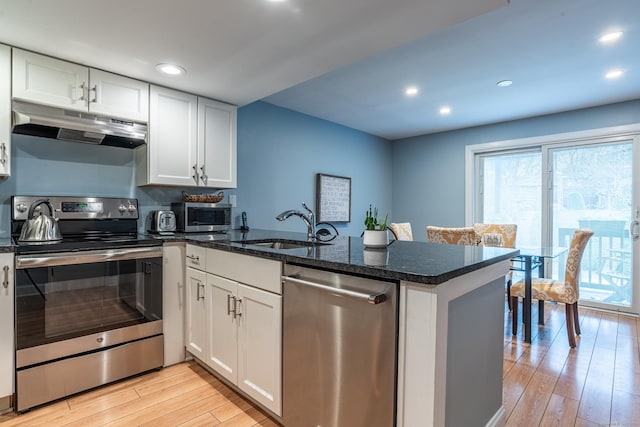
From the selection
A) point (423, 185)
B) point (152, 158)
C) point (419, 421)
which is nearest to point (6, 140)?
point (152, 158)

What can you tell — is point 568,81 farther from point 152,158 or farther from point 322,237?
A: point 152,158

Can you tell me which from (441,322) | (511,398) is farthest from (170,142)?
(511,398)

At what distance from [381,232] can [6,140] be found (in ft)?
7.59

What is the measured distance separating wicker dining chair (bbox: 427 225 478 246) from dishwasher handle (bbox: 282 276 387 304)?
6.41 feet

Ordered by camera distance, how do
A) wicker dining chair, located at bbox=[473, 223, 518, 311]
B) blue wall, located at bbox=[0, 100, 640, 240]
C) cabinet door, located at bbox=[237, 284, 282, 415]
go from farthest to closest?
wicker dining chair, located at bbox=[473, 223, 518, 311]
blue wall, located at bbox=[0, 100, 640, 240]
cabinet door, located at bbox=[237, 284, 282, 415]

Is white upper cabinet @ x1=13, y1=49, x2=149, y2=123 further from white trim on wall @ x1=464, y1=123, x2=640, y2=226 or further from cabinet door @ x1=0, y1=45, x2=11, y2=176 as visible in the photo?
white trim on wall @ x1=464, y1=123, x2=640, y2=226

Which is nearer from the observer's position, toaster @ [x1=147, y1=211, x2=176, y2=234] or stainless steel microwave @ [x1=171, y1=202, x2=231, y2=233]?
toaster @ [x1=147, y1=211, x2=176, y2=234]

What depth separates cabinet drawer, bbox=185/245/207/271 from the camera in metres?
2.28

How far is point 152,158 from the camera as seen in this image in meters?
2.68

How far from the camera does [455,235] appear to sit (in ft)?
10.1

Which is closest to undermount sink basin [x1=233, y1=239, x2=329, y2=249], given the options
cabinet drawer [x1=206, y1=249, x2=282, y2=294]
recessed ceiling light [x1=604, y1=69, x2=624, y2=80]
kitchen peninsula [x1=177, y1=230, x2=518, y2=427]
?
cabinet drawer [x1=206, y1=249, x2=282, y2=294]

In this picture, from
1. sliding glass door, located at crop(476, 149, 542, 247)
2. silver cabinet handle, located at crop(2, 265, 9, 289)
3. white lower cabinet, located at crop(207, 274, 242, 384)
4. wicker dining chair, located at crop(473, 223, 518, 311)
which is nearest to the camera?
silver cabinet handle, located at crop(2, 265, 9, 289)

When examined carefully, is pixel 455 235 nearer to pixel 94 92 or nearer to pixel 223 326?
pixel 223 326

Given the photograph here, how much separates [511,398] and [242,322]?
1.66 metres
